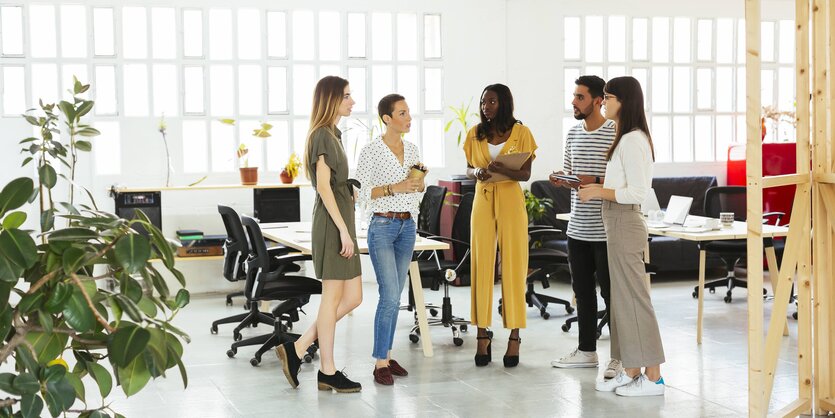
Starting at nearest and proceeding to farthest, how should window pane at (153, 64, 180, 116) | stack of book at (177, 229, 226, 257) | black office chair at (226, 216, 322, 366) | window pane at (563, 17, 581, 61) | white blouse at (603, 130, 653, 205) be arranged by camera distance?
white blouse at (603, 130, 653, 205) → black office chair at (226, 216, 322, 366) → stack of book at (177, 229, 226, 257) → window pane at (153, 64, 180, 116) → window pane at (563, 17, 581, 61)

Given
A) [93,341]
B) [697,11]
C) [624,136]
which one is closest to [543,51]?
[697,11]

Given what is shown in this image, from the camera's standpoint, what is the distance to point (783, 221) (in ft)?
33.3

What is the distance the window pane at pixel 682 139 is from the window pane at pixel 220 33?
485 centimetres

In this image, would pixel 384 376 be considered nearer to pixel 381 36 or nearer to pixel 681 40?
pixel 381 36

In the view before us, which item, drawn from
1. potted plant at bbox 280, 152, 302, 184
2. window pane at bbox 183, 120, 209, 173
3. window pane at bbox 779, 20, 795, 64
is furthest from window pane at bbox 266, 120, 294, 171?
window pane at bbox 779, 20, 795, 64

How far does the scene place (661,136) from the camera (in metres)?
10.8

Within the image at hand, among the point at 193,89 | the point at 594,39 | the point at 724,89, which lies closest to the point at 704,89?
the point at 724,89

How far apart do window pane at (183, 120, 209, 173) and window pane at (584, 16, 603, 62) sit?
13.2 ft

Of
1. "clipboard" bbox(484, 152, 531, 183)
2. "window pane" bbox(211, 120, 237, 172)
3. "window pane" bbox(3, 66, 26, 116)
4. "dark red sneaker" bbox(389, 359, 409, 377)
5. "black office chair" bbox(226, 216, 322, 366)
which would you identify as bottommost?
"dark red sneaker" bbox(389, 359, 409, 377)

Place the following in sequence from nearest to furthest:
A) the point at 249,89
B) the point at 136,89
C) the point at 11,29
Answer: the point at 11,29
the point at 136,89
the point at 249,89

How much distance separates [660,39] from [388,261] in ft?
20.5

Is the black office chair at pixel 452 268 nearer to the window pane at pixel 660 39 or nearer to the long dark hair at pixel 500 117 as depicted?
the long dark hair at pixel 500 117

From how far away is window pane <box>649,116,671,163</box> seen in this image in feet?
35.4

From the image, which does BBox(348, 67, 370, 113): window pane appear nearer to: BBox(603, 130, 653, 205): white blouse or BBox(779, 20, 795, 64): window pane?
BBox(779, 20, 795, 64): window pane
